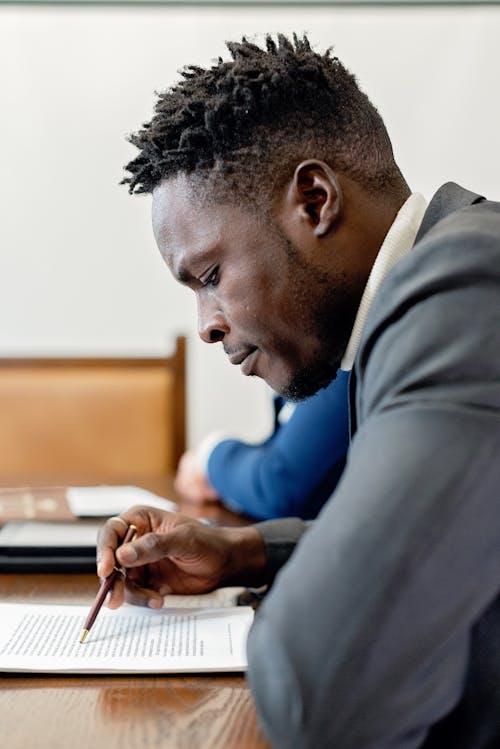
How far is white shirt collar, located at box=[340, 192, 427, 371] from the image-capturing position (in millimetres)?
733

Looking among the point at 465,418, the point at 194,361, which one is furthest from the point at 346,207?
the point at 194,361

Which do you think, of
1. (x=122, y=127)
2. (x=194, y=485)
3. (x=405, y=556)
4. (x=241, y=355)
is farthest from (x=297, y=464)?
(x=122, y=127)

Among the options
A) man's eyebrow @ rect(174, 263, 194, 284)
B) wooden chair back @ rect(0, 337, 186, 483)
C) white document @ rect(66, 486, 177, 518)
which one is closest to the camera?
man's eyebrow @ rect(174, 263, 194, 284)

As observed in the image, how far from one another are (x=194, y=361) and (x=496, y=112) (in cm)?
120

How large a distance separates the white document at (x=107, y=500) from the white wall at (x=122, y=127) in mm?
1150

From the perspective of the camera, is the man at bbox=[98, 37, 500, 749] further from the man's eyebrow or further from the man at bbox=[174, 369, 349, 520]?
the man at bbox=[174, 369, 349, 520]

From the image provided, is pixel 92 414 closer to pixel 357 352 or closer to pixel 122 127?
pixel 122 127

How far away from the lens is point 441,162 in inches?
104

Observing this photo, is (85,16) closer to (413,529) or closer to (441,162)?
(441,162)

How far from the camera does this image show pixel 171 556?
92cm

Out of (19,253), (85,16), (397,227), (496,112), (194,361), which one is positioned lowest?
(194,361)

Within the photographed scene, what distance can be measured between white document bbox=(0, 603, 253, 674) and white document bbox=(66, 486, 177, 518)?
1.22 feet

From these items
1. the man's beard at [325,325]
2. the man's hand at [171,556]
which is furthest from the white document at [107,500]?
the man's beard at [325,325]

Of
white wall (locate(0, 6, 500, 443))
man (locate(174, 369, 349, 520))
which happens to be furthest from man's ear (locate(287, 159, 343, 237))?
white wall (locate(0, 6, 500, 443))
